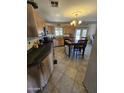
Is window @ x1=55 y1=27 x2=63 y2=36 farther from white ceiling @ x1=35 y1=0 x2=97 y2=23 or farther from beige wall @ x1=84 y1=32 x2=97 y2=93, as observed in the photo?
beige wall @ x1=84 y1=32 x2=97 y2=93

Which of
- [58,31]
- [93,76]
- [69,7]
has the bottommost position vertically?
[93,76]

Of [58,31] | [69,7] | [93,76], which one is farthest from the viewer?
[58,31]

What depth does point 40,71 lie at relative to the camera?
113 inches

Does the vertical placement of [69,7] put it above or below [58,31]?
above

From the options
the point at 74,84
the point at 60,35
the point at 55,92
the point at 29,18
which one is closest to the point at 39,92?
the point at 55,92

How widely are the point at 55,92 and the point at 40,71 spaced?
0.56 meters

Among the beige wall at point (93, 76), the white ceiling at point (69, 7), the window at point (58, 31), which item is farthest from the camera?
the window at point (58, 31)

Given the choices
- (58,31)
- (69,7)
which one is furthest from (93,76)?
(58,31)

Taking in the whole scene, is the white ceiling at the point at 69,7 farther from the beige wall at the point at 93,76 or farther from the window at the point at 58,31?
the window at the point at 58,31

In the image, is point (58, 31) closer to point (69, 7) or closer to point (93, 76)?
point (69, 7)

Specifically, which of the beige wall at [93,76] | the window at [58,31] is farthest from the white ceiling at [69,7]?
the window at [58,31]
